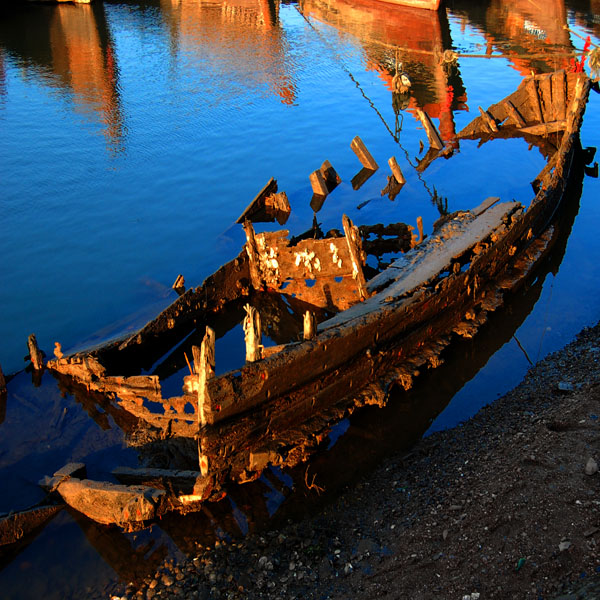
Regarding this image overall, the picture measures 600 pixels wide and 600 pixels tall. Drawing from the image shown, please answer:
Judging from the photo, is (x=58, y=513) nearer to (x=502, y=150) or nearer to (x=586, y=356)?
(x=586, y=356)

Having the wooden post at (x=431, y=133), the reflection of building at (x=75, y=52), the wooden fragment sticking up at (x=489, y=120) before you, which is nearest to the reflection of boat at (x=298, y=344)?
the wooden post at (x=431, y=133)

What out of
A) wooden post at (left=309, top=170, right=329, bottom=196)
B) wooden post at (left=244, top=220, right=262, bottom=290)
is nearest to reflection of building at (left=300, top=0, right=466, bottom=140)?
wooden post at (left=309, top=170, right=329, bottom=196)

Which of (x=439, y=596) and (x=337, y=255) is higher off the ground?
(x=337, y=255)

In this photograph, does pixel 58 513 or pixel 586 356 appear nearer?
pixel 58 513

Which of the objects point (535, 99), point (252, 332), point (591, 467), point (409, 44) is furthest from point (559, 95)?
point (252, 332)

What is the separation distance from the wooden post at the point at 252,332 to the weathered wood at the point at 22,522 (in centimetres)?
407

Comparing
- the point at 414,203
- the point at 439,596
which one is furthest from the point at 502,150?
A: the point at 439,596

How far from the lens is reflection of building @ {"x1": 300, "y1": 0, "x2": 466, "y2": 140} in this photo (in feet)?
107

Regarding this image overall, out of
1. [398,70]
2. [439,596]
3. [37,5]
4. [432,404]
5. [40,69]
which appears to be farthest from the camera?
[37,5]

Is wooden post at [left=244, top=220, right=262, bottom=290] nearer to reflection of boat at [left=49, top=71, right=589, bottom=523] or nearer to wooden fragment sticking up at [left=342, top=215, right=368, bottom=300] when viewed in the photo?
reflection of boat at [left=49, top=71, right=589, bottom=523]

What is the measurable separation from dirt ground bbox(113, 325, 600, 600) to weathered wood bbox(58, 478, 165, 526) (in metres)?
0.90

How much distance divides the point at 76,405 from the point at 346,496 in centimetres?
588

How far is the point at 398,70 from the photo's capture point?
3419 centimetres

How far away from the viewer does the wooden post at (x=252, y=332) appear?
30.0 ft
